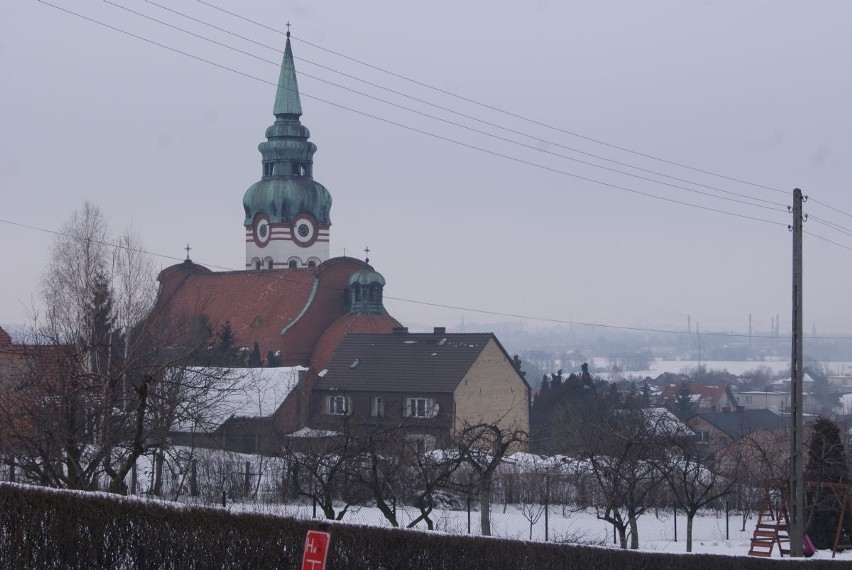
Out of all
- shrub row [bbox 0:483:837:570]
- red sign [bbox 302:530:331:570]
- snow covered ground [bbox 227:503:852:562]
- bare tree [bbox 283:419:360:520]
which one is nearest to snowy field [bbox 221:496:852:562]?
snow covered ground [bbox 227:503:852:562]

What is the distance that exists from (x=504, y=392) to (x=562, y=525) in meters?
28.4

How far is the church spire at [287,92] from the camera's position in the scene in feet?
293

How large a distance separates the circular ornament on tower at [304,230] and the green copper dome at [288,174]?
381 mm

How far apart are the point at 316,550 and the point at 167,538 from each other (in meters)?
4.41

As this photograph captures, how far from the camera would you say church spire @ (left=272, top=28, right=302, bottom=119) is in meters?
89.3

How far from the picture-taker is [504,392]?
206 feet

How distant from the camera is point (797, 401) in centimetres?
2473

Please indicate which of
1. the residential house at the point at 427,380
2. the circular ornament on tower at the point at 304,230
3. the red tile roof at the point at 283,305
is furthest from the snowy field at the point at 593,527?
the circular ornament on tower at the point at 304,230

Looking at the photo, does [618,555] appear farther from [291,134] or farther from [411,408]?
[291,134]

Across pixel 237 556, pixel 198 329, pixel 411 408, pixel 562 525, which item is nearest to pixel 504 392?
pixel 411 408

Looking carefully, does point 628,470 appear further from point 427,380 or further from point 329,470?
point 427,380

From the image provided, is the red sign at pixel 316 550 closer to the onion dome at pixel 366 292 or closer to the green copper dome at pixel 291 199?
the onion dome at pixel 366 292

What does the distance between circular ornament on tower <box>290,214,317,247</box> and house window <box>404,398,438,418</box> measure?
1208 inches

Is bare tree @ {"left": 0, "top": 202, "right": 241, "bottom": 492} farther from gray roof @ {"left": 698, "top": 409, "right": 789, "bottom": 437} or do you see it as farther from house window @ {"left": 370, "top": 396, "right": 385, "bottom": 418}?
gray roof @ {"left": 698, "top": 409, "right": 789, "bottom": 437}
